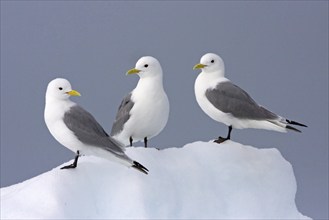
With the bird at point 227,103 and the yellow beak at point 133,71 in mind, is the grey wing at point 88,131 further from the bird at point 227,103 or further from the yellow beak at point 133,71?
the bird at point 227,103

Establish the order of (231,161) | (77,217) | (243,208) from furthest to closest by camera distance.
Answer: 1. (231,161)
2. (243,208)
3. (77,217)

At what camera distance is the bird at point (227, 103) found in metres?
5.03

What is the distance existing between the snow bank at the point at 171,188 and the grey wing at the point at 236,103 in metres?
0.30

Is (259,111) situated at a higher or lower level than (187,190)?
higher

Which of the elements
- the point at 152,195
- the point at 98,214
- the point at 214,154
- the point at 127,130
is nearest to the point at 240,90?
the point at 214,154

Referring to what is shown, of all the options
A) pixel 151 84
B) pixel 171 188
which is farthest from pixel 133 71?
pixel 171 188

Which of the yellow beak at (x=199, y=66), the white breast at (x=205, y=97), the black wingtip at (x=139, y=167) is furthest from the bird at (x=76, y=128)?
the yellow beak at (x=199, y=66)

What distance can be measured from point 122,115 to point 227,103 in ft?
2.75

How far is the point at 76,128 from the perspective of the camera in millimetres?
4250

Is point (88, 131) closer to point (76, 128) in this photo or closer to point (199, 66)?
point (76, 128)

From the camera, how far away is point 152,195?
435 centimetres

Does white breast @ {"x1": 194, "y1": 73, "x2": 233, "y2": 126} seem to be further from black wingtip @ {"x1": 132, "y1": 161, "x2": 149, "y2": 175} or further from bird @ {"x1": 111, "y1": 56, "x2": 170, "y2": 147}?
black wingtip @ {"x1": 132, "y1": 161, "x2": 149, "y2": 175}

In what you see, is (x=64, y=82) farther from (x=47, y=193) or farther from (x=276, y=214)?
(x=276, y=214)

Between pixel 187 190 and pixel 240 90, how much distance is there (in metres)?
1.05
